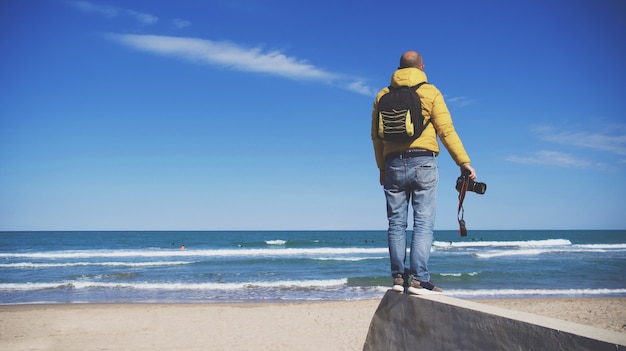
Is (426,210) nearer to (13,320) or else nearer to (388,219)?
(388,219)

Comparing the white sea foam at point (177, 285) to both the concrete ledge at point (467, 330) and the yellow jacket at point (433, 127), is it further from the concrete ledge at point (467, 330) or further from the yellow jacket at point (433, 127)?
the yellow jacket at point (433, 127)

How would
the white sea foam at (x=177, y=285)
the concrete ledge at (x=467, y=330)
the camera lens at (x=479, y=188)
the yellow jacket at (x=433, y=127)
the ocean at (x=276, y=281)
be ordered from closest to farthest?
1. the concrete ledge at (x=467, y=330)
2. the camera lens at (x=479, y=188)
3. the yellow jacket at (x=433, y=127)
4. the ocean at (x=276, y=281)
5. the white sea foam at (x=177, y=285)

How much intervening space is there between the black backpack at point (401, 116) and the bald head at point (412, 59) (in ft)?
0.74

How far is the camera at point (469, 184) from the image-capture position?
3.16m

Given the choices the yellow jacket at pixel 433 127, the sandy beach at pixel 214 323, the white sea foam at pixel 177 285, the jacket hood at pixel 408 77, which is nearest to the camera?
the yellow jacket at pixel 433 127

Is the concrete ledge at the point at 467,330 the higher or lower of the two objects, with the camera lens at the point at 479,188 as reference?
lower

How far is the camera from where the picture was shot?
316cm

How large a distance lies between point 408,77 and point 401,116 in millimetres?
364

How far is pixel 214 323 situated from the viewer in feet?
33.3

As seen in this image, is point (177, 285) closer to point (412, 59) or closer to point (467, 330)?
point (412, 59)

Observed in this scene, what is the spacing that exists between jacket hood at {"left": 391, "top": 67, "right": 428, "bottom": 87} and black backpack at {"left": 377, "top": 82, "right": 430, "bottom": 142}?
0.05m

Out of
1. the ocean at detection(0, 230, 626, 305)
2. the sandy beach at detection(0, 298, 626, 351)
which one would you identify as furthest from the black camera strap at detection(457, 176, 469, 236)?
the ocean at detection(0, 230, 626, 305)

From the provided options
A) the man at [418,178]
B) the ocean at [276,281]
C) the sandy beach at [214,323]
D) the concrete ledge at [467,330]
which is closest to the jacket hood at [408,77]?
the man at [418,178]

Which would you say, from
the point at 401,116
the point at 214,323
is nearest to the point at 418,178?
the point at 401,116
